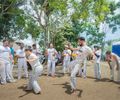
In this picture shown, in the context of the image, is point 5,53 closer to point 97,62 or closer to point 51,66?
point 51,66

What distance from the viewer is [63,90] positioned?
15109mm

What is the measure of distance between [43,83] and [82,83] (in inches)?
68.2

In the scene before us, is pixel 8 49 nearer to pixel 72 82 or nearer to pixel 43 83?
pixel 43 83

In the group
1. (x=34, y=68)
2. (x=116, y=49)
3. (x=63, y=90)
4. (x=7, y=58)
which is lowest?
(x=63, y=90)

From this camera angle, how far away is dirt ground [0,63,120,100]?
568 inches

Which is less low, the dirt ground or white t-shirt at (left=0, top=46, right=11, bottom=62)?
white t-shirt at (left=0, top=46, right=11, bottom=62)

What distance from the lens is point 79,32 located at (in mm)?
38531

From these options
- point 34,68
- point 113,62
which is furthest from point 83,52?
point 113,62

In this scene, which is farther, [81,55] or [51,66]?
[51,66]

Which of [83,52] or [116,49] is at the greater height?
[116,49]

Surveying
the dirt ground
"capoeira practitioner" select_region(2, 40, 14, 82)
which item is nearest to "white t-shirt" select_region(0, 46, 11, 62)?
"capoeira practitioner" select_region(2, 40, 14, 82)

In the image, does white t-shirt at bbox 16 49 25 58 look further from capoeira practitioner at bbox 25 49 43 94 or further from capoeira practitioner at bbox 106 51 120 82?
capoeira practitioner at bbox 106 51 120 82

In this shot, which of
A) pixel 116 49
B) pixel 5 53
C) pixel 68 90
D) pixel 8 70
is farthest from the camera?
pixel 116 49

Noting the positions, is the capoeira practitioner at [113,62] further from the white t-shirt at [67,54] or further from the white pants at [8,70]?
the white pants at [8,70]
